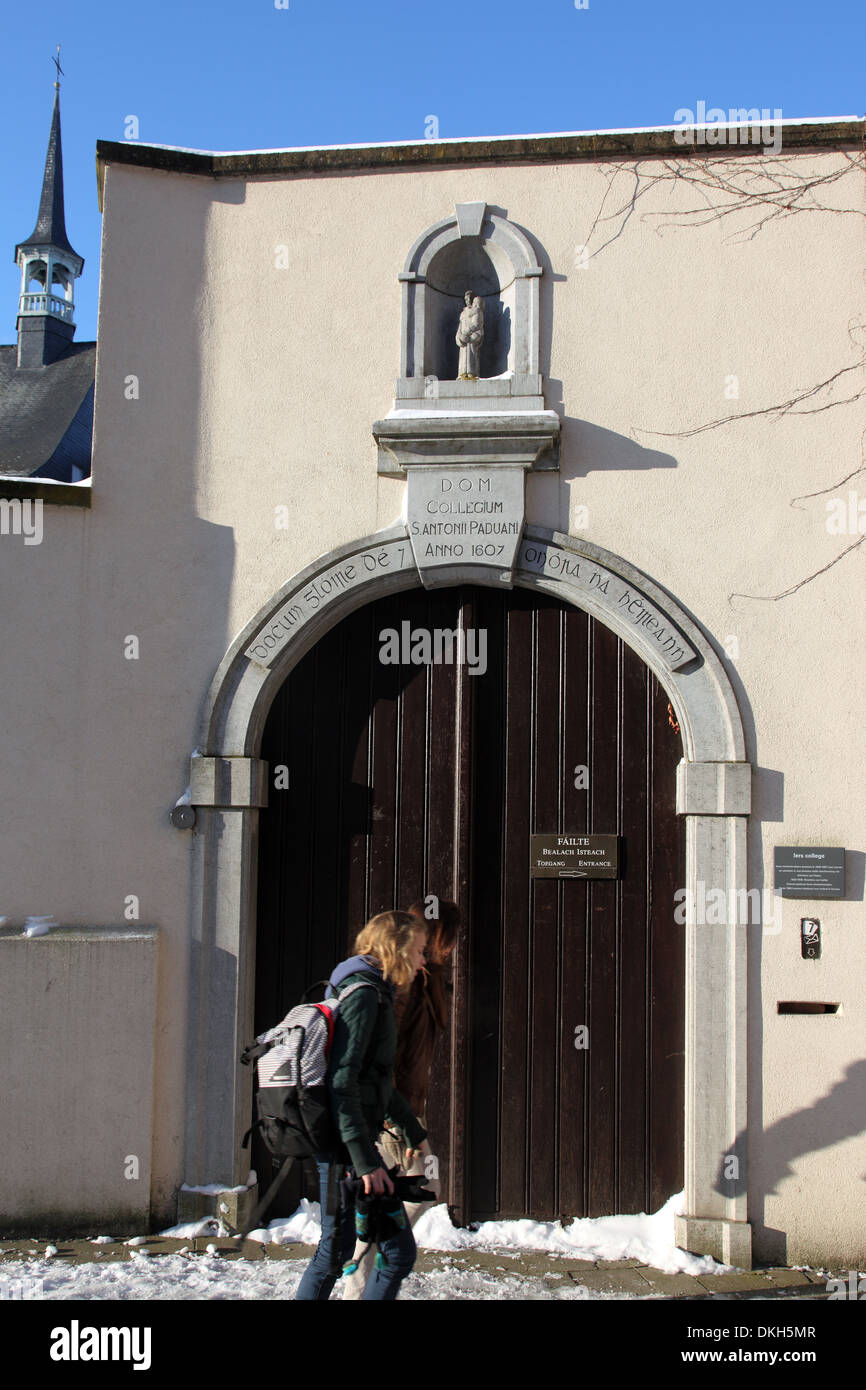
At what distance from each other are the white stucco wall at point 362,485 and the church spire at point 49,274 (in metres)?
24.2

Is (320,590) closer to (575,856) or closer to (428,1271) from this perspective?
(575,856)

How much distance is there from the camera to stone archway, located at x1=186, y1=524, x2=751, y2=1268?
483 cm

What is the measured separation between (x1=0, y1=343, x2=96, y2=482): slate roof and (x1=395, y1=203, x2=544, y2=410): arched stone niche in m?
16.5

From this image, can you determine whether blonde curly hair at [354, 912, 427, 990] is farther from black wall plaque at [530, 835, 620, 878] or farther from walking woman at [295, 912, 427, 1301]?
black wall plaque at [530, 835, 620, 878]

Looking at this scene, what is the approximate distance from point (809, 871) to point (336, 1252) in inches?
101

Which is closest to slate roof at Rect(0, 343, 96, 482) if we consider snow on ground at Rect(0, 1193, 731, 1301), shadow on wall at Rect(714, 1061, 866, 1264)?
snow on ground at Rect(0, 1193, 731, 1301)

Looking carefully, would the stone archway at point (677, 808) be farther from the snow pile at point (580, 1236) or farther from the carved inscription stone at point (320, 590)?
the snow pile at point (580, 1236)

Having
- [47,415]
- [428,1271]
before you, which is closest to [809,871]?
[428,1271]

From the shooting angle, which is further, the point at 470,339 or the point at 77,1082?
the point at 470,339

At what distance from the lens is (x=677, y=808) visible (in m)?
5.09

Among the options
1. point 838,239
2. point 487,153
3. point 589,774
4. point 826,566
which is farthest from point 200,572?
point 838,239

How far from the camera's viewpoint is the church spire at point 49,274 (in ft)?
90.0

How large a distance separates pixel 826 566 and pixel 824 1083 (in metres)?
2.26

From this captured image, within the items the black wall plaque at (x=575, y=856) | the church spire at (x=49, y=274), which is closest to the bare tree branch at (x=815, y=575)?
the black wall plaque at (x=575, y=856)
